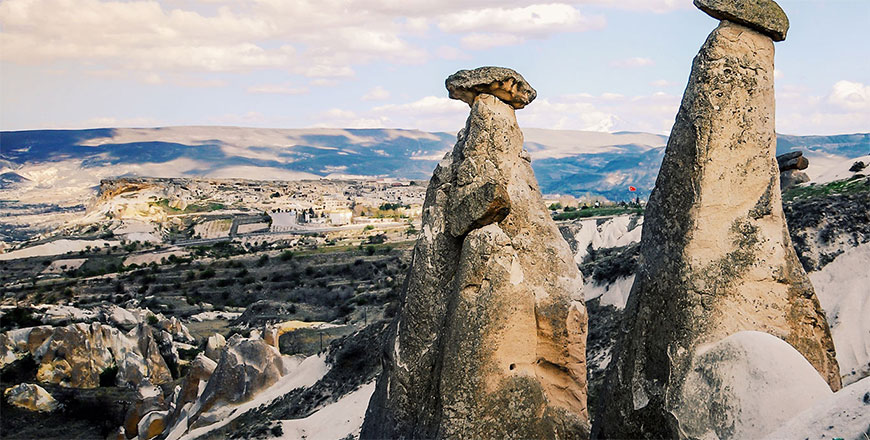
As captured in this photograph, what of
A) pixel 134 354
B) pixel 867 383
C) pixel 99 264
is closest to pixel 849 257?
pixel 867 383

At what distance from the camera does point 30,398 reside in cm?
2127

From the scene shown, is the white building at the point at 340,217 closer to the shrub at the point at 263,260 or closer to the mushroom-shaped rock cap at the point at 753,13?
the shrub at the point at 263,260

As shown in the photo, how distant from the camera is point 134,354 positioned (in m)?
24.3

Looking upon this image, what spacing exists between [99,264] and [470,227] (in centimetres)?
6292

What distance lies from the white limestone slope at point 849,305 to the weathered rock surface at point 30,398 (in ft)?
62.9

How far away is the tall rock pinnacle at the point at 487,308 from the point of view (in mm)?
6840

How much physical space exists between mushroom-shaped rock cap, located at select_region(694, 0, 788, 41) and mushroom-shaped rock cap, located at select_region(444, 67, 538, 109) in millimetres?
2016

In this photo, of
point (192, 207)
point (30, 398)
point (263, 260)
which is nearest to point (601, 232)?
point (30, 398)

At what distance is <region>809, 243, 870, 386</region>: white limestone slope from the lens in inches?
433

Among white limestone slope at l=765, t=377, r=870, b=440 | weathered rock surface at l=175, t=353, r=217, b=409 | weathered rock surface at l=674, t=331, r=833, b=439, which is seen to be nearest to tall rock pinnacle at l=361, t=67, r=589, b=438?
weathered rock surface at l=674, t=331, r=833, b=439

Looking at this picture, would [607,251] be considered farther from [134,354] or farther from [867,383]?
[867,383]

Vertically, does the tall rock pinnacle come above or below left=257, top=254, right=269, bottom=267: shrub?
above

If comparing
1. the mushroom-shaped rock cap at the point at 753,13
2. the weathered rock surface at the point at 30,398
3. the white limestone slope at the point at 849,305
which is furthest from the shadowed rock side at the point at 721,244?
the weathered rock surface at the point at 30,398

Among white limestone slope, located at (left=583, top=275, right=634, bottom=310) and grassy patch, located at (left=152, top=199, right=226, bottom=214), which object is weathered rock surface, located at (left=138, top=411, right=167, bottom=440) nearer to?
white limestone slope, located at (left=583, top=275, right=634, bottom=310)
